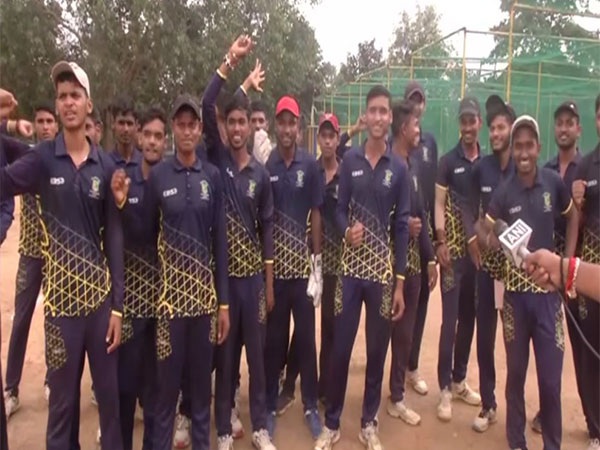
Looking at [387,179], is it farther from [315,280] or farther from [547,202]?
[547,202]

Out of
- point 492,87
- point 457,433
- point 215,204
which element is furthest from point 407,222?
point 492,87

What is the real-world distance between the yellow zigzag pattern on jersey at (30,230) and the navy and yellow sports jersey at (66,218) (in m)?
1.16

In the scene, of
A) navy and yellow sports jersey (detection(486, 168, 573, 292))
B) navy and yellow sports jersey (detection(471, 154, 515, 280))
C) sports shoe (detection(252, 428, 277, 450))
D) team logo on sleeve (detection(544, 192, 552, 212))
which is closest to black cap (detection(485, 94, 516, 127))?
navy and yellow sports jersey (detection(471, 154, 515, 280))

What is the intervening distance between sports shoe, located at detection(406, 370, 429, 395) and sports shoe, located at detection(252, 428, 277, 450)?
151 cm

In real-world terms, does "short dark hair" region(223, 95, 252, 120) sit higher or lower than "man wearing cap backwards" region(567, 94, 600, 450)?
higher

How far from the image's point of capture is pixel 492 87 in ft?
38.7

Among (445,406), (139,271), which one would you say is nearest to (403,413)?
(445,406)

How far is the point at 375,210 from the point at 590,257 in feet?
4.79

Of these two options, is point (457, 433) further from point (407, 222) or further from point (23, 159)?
point (23, 159)

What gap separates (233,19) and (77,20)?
10.2 ft

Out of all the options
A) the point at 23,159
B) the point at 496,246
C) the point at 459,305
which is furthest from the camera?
the point at 459,305

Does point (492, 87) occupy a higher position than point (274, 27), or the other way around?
point (274, 27)

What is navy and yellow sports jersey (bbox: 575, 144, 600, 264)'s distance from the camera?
3.82 metres

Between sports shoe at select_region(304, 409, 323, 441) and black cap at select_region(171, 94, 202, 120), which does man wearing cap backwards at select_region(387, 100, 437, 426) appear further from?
black cap at select_region(171, 94, 202, 120)
